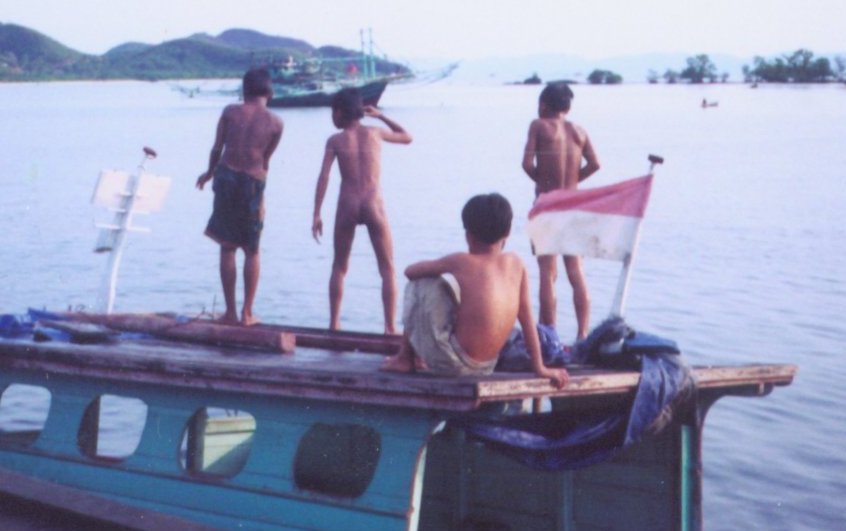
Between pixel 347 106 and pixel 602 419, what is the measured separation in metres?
3.46

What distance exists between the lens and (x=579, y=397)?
680 cm

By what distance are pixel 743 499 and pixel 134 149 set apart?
47.4 meters

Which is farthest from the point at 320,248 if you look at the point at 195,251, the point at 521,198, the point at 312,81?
the point at 312,81

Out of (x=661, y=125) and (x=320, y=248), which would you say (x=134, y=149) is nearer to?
(x=320, y=248)

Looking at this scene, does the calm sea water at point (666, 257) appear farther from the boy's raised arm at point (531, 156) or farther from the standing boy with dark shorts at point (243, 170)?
the standing boy with dark shorts at point (243, 170)

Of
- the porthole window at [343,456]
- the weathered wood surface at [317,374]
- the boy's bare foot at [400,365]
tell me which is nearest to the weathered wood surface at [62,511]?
the weathered wood surface at [317,374]

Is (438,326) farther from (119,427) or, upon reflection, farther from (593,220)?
(119,427)

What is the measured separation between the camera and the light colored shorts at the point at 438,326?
600 centimetres

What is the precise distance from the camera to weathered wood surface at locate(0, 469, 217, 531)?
23.0ft

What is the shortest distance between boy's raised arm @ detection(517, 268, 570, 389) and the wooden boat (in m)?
0.07

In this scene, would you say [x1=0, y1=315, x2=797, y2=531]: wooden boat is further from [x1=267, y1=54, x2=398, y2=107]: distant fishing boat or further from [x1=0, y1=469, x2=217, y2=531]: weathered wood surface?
[x1=267, y1=54, x2=398, y2=107]: distant fishing boat

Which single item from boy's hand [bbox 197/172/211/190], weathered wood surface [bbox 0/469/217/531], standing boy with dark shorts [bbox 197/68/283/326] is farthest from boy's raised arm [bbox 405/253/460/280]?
boy's hand [bbox 197/172/211/190]

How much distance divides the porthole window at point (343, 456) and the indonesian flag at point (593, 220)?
1735 millimetres

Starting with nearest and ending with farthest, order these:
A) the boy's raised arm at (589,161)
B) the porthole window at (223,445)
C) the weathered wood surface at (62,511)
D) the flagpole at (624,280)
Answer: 1. the flagpole at (624,280)
2. the weathered wood surface at (62,511)
3. the porthole window at (223,445)
4. the boy's raised arm at (589,161)
